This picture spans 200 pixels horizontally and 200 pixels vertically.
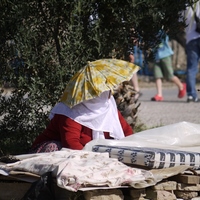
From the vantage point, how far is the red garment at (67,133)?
232 inches

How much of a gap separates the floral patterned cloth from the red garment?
43 centimetres

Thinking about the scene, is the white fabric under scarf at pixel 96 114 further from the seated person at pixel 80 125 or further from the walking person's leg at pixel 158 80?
the walking person's leg at pixel 158 80

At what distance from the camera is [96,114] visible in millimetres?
6066

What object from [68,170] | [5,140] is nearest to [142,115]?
A: [5,140]

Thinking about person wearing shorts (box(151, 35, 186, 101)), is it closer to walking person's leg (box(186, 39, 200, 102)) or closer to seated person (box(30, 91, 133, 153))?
walking person's leg (box(186, 39, 200, 102))

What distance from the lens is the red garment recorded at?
19.3 feet

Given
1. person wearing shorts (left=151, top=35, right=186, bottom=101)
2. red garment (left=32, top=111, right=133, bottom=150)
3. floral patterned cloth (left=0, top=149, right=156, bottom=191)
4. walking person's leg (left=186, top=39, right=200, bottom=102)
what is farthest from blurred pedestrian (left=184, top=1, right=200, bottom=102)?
floral patterned cloth (left=0, top=149, right=156, bottom=191)

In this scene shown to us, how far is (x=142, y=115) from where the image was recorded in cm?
1159

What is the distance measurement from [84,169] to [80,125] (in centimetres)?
96

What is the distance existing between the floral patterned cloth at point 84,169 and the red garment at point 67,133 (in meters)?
0.43

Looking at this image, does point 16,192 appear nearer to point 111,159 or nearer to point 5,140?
point 111,159

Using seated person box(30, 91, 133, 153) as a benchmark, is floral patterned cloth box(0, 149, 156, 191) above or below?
below

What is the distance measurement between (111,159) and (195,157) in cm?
69

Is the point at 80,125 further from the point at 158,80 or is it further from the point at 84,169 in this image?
the point at 158,80
